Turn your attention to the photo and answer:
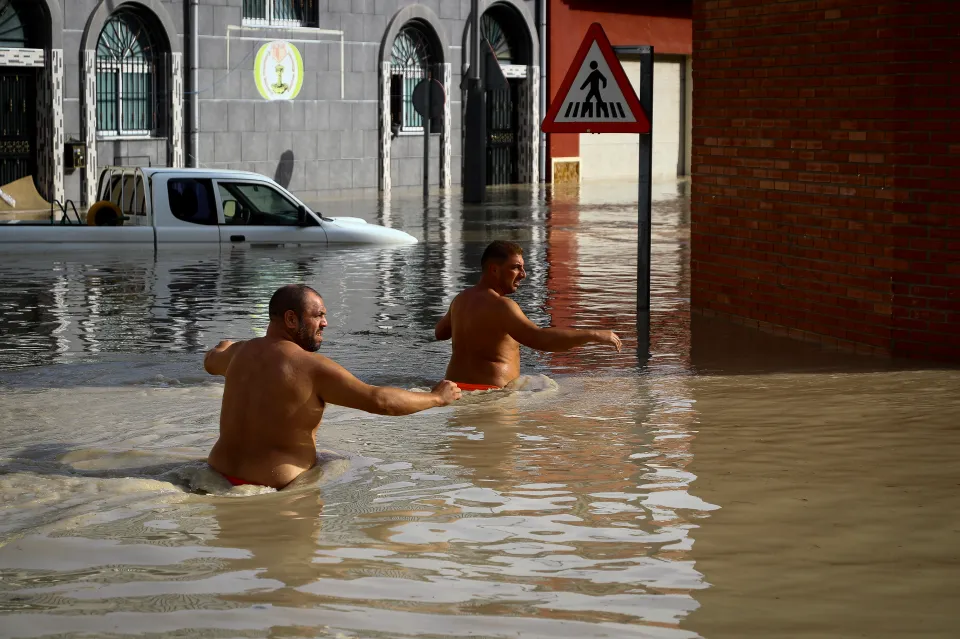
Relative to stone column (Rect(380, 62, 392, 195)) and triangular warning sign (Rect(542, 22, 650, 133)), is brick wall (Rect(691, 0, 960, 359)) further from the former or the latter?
stone column (Rect(380, 62, 392, 195))

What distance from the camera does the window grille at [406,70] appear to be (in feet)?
105

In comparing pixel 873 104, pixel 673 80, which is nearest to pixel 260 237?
pixel 873 104

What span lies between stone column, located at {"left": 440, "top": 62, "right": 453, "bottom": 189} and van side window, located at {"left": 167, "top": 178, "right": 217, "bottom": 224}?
50.4 feet

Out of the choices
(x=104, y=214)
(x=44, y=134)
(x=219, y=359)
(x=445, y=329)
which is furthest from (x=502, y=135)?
(x=219, y=359)

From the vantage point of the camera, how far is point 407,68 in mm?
32469

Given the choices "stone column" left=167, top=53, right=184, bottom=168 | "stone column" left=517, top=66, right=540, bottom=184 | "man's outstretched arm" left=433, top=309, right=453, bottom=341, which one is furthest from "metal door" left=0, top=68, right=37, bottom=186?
"man's outstretched arm" left=433, top=309, right=453, bottom=341

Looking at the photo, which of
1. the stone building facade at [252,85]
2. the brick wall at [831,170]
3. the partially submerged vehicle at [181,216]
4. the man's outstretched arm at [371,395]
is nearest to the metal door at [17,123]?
the stone building facade at [252,85]

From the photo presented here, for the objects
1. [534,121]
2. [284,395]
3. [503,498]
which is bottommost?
[503,498]

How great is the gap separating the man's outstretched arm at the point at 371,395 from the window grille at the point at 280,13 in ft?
74.5

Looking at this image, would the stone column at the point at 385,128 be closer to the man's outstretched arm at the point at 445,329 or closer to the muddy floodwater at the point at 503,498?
the muddy floodwater at the point at 503,498

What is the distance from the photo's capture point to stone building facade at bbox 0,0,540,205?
25.5 meters

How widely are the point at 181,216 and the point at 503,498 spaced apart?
11641 mm

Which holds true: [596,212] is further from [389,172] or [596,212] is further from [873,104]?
[873,104]

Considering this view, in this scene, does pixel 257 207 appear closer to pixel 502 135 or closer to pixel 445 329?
pixel 445 329
